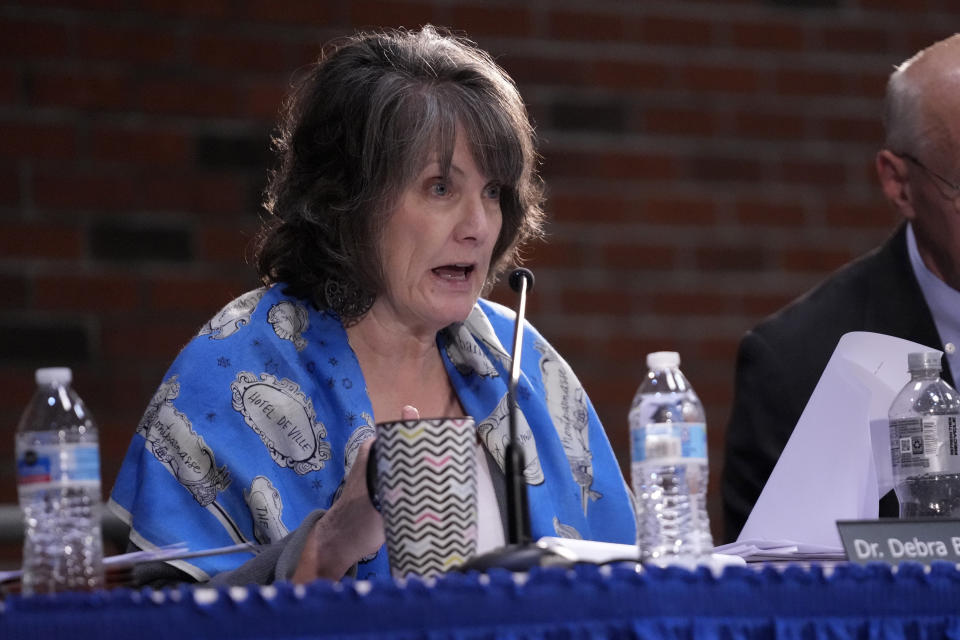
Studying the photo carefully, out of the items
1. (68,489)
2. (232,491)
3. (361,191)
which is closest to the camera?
(68,489)

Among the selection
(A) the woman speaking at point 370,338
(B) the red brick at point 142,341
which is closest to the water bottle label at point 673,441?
(A) the woman speaking at point 370,338

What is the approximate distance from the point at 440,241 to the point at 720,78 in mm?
1843

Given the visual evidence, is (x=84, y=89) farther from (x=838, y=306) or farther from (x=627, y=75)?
(x=838, y=306)

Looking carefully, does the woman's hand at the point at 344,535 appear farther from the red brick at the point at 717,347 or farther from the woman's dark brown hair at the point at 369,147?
the red brick at the point at 717,347

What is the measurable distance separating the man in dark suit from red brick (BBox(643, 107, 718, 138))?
1016 mm

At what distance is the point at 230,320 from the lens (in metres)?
1.85

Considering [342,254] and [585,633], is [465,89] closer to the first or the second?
[342,254]

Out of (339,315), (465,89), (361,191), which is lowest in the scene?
(339,315)

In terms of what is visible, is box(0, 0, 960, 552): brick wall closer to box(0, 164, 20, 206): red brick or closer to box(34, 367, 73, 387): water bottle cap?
box(0, 164, 20, 206): red brick

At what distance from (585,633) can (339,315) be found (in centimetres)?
100

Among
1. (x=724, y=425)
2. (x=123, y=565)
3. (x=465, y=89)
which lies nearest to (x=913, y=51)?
(x=724, y=425)

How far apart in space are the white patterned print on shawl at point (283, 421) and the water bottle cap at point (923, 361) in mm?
721

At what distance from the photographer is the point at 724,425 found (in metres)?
3.51

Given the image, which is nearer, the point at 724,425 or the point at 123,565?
the point at 123,565
